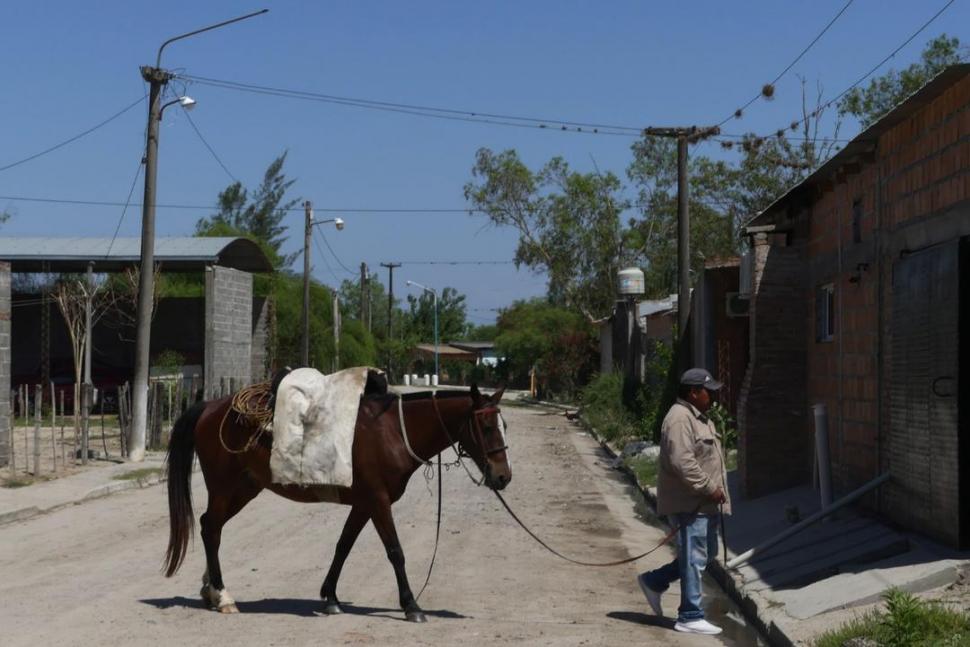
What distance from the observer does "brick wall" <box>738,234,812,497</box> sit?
51.1 ft

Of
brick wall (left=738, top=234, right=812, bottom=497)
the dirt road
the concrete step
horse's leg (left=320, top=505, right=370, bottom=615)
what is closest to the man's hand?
the dirt road

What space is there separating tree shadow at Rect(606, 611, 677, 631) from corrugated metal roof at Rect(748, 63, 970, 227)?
4473 millimetres

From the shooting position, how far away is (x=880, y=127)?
39.1 ft

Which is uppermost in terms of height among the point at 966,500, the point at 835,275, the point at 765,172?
the point at 765,172

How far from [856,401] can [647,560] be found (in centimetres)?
262

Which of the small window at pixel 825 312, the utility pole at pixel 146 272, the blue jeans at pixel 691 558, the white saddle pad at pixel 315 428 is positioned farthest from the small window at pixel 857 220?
the utility pole at pixel 146 272

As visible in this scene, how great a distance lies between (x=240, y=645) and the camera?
26.7 ft

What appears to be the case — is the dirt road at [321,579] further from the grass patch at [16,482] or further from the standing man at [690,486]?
the grass patch at [16,482]

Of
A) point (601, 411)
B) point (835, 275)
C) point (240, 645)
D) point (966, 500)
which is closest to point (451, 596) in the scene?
point (240, 645)

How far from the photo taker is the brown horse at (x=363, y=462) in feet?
30.2

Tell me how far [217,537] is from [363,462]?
1.29m

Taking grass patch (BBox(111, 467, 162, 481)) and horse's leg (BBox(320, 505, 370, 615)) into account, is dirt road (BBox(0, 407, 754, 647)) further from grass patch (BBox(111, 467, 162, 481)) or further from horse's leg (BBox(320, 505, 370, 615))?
grass patch (BBox(111, 467, 162, 481))

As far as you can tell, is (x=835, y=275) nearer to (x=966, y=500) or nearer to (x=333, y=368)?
(x=966, y=500)

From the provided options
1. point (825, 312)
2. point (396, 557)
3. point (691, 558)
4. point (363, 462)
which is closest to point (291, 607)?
point (396, 557)
